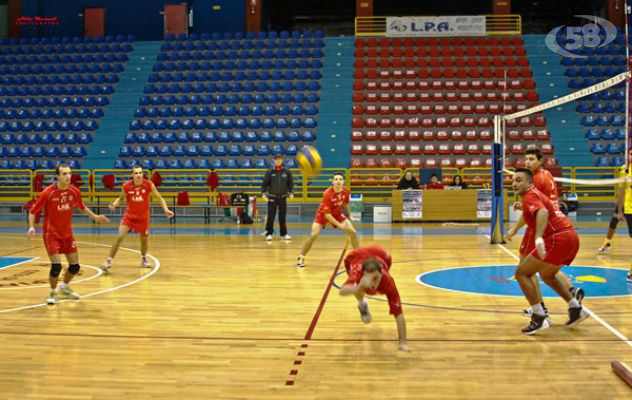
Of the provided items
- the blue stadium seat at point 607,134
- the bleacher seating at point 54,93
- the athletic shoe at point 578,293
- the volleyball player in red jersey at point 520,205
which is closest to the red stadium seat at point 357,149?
the blue stadium seat at point 607,134

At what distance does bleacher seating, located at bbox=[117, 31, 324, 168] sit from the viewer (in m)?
24.6

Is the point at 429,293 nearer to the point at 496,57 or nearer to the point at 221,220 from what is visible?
the point at 221,220

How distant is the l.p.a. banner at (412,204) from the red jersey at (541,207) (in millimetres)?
12708

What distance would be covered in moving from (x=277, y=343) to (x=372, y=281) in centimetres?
116

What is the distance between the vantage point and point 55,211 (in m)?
7.70

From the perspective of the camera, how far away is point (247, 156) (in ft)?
79.8

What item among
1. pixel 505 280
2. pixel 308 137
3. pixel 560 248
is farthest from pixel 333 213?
pixel 308 137

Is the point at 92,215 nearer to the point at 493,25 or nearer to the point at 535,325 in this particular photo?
the point at 535,325

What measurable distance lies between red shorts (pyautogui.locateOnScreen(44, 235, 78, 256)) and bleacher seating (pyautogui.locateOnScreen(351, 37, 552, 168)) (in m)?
15.9

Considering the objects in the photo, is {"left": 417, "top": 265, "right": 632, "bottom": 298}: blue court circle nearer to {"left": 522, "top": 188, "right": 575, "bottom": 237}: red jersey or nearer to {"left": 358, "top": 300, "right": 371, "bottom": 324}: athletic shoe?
{"left": 522, "top": 188, "right": 575, "bottom": 237}: red jersey

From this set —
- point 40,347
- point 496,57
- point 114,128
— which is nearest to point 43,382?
point 40,347

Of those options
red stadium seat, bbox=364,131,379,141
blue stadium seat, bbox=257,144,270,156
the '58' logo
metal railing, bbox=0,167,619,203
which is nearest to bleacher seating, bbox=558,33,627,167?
the '58' logo

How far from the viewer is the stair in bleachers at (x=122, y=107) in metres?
25.1

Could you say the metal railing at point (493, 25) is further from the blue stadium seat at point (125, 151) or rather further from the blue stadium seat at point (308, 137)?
the blue stadium seat at point (125, 151)
